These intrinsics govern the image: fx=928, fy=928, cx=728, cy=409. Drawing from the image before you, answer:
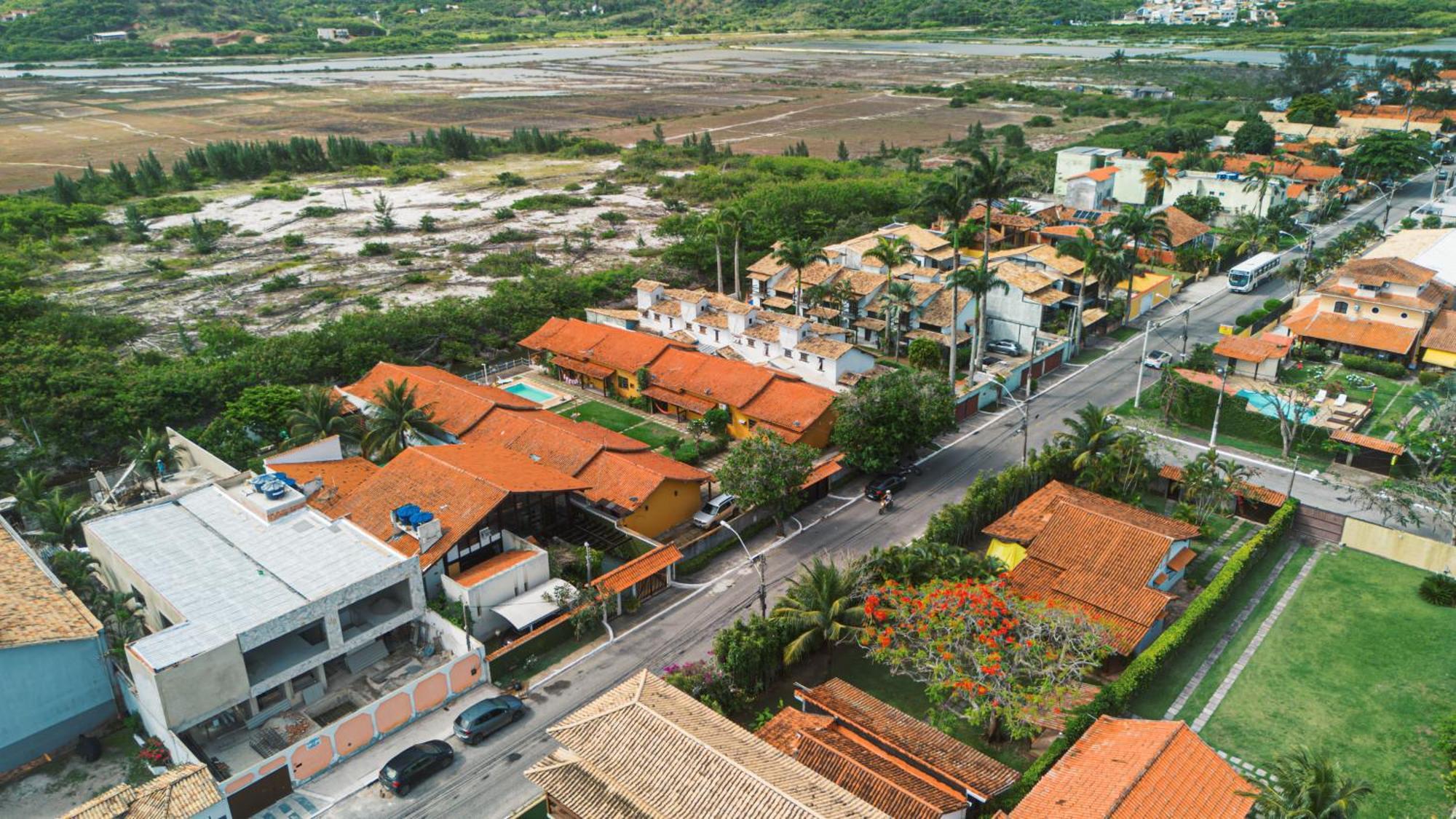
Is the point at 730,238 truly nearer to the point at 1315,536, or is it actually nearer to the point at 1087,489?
the point at 1087,489

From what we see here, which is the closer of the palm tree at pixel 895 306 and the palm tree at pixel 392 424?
the palm tree at pixel 392 424

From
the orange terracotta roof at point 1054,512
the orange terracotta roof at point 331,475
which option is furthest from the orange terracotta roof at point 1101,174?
the orange terracotta roof at point 331,475

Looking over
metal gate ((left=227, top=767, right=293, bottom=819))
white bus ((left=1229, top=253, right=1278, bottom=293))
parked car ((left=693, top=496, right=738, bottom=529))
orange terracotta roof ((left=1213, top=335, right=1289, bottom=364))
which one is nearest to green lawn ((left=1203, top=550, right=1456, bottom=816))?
orange terracotta roof ((left=1213, top=335, right=1289, bottom=364))

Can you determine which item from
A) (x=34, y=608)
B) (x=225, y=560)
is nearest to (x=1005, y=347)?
(x=225, y=560)

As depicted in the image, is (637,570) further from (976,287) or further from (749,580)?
(976,287)

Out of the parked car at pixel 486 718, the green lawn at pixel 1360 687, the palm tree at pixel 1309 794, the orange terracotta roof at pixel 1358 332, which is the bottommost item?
the green lawn at pixel 1360 687

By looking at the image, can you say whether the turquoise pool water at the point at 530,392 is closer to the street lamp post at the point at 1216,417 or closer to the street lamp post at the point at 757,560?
the street lamp post at the point at 757,560
